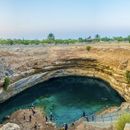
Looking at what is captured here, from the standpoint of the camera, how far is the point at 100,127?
6247 cm

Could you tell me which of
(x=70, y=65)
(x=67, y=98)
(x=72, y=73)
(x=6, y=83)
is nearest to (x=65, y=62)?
(x=70, y=65)

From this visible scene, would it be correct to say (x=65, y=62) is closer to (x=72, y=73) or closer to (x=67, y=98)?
(x=72, y=73)

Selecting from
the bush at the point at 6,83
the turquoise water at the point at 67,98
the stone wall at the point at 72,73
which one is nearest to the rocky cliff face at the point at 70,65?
the stone wall at the point at 72,73

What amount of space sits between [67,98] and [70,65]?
32.4 meters

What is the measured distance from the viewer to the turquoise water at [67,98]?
302ft

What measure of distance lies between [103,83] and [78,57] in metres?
18.6

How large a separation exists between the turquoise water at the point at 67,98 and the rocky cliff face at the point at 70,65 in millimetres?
3078

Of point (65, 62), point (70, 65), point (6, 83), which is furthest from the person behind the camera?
point (70, 65)

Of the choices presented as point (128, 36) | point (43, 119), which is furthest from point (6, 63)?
point (128, 36)

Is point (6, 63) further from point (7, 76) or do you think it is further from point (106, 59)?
point (106, 59)

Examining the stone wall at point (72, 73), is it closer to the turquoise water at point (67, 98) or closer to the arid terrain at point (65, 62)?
the arid terrain at point (65, 62)

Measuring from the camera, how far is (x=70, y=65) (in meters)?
136

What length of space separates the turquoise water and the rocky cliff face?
3078mm

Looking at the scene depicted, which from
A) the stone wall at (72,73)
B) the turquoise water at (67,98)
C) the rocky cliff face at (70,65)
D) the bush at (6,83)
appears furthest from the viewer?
the rocky cliff face at (70,65)
